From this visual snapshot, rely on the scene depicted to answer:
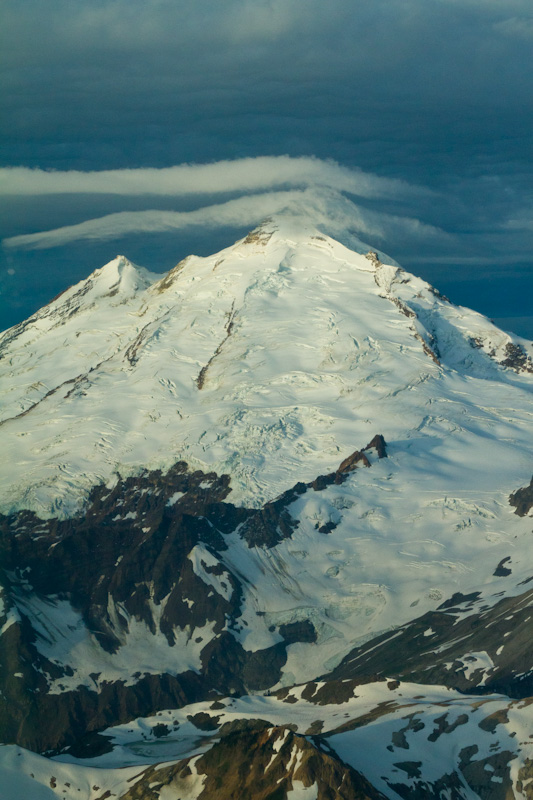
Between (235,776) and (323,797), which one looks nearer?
(323,797)

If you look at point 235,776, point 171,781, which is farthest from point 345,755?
point 171,781

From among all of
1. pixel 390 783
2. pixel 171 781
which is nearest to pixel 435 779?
pixel 390 783

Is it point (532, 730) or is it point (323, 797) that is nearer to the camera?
point (323, 797)

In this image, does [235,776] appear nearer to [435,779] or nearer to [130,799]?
[130,799]

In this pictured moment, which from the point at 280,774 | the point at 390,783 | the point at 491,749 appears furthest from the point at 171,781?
the point at 491,749

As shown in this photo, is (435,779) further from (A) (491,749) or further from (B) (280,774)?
(B) (280,774)

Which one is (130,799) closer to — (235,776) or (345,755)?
(235,776)

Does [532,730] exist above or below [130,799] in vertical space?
above
